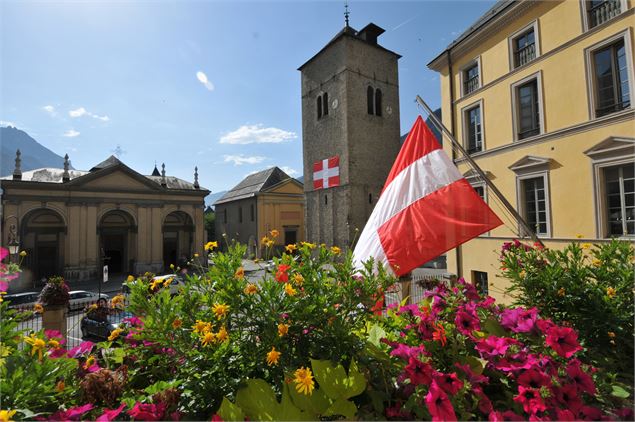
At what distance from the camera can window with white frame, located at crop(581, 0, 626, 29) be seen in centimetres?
825

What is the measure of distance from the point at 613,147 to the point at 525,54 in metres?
4.68

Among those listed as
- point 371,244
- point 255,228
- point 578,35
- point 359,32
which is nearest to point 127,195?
point 255,228

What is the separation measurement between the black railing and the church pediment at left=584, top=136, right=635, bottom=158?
83 cm

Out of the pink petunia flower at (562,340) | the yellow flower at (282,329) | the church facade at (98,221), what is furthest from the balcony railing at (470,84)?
the church facade at (98,221)

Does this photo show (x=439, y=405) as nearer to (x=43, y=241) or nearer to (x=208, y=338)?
(x=208, y=338)

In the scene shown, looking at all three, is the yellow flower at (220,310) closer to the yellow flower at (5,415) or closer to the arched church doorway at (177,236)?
the yellow flower at (5,415)

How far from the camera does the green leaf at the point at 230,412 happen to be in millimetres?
1485

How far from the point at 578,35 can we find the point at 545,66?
1070 millimetres

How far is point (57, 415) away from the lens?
1414 millimetres

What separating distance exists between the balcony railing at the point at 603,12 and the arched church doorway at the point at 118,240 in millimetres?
32655

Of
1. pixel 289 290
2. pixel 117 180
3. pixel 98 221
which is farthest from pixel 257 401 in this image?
pixel 117 180

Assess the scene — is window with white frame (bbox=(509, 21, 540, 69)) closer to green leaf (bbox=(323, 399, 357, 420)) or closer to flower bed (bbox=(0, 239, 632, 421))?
flower bed (bbox=(0, 239, 632, 421))

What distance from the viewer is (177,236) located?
104 feet

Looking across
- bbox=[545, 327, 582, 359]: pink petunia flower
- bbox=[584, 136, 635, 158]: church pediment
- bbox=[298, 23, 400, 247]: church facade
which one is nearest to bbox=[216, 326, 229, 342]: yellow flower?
bbox=[545, 327, 582, 359]: pink petunia flower
